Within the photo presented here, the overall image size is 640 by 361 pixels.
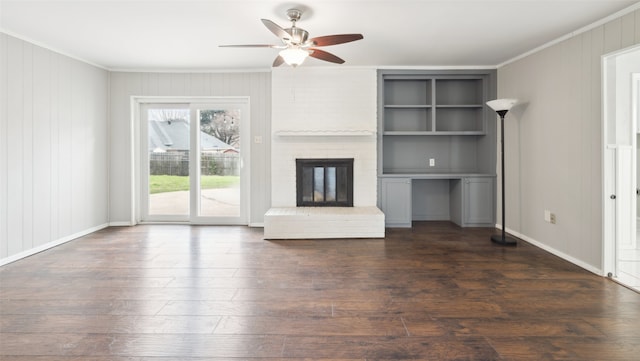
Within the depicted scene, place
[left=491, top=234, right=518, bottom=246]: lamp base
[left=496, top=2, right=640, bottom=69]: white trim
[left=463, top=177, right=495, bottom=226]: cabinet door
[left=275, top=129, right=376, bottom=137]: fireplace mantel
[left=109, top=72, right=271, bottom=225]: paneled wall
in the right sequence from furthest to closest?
[left=109, top=72, right=271, bottom=225]: paneled wall < [left=463, top=177, right=495, bottom=226]: cabinet door < [left=275, top=129, right=376, bottom=137]: fireplace mantel < [left=491, top=234, right=518, bottom=246]: lamp base < [left=496, top=2, right=640, bottom=69]: white trim

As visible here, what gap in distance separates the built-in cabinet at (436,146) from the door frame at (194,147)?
6.99ft

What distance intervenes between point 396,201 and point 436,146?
1260mm

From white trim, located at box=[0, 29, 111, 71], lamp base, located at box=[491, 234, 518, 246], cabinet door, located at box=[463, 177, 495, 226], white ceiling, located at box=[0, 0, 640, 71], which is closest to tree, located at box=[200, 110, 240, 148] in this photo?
white ceiling, located at box=[0, 0, 640, 71]

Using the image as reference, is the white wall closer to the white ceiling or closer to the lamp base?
the white ceiling

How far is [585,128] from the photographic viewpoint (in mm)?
3549

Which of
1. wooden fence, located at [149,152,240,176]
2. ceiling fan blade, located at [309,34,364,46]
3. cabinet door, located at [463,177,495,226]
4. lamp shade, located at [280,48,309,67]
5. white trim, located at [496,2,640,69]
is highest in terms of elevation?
white trim, located at [496,2,640,69]

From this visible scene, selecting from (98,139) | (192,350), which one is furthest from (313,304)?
(98,139)

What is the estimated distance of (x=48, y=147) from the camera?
4.32m

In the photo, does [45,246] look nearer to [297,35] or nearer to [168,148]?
[168,148]

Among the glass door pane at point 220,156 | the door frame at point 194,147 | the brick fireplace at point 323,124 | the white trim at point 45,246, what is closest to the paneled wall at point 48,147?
the white trim at point 45,246

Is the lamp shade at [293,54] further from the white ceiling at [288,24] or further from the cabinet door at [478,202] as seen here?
the cabinet door at [478,202]

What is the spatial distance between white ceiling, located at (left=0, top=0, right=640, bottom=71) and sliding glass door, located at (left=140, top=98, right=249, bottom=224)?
977 mm

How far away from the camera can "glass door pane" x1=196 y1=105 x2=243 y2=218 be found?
5.71m

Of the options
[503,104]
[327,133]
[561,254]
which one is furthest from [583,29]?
[327,133]
